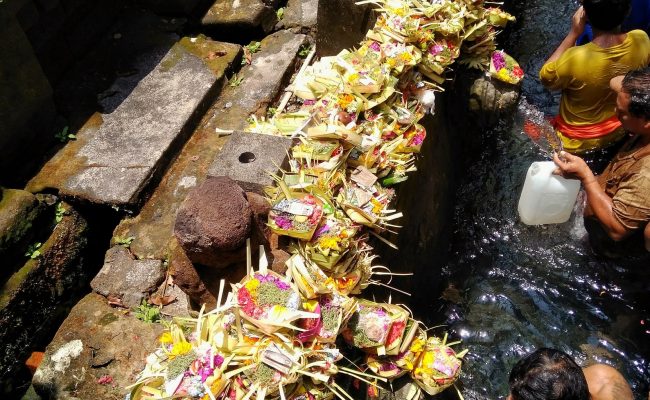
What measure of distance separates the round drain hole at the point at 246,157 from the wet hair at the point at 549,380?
5.80 ft

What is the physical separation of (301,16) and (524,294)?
3284 mm

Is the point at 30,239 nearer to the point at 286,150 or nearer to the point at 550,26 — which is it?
the point at 286,150

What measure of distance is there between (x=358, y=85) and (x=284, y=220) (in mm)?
1109

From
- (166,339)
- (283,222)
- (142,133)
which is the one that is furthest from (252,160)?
(142,133)

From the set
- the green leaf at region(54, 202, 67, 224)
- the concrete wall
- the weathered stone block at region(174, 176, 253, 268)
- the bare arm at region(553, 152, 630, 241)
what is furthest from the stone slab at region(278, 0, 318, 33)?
the weathered stone block at region(174, 176, 253, 268)

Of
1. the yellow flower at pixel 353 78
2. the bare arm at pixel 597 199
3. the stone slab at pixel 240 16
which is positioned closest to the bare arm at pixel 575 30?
the bare arm at pixel 597 199

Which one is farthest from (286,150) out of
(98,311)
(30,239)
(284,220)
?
(30,239)

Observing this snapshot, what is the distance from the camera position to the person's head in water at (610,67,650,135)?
3.27m

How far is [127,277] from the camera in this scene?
12.4ft

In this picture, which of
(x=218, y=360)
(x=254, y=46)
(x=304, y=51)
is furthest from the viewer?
(x=254, y=46)

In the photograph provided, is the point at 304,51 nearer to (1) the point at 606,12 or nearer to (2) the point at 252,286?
(1) the point at 606,12

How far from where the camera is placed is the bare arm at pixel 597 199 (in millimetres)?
3477

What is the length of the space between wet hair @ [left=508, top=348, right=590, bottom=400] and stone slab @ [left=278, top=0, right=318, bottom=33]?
3.78 m

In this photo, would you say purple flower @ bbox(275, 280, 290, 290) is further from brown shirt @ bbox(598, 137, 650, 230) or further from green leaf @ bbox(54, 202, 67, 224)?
green leaf @ bbox(54, 202, 67, 224)
